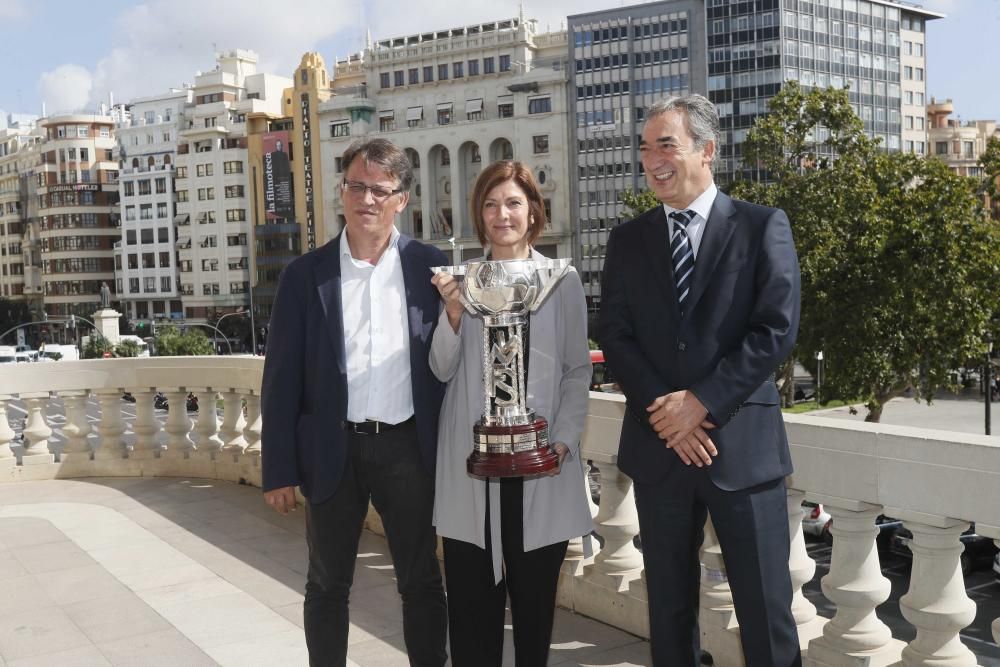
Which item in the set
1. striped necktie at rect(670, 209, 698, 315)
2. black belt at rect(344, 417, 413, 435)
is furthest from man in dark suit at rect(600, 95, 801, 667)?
black belt at rect(344, 417, 413, 435)

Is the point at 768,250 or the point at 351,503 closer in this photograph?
the point at 768,250

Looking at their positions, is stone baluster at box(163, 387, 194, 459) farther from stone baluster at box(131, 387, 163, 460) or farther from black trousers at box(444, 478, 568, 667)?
black trousers at box(444, 478, 568, 667)

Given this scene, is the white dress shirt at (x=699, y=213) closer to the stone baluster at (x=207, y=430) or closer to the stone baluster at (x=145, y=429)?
the stone baluster at (x=207, y=430)

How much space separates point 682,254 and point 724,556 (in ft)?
2.92

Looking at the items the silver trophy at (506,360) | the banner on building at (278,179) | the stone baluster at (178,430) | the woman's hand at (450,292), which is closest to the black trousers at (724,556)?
the silver trophy at (506,360)

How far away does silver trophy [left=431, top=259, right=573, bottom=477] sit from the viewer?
2965 millimetres

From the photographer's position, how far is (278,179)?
84.0 meters

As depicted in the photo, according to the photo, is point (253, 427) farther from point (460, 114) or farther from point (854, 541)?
point (460, 114)

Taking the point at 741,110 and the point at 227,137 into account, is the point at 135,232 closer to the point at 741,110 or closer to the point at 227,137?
the point at 227,137

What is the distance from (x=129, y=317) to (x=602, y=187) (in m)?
45.9

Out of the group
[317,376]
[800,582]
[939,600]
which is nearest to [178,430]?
[317,376]

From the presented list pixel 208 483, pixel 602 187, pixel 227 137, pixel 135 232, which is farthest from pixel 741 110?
pixel 208 483

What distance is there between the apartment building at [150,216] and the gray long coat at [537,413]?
298ft

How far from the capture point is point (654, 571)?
3.04m
